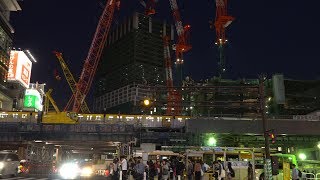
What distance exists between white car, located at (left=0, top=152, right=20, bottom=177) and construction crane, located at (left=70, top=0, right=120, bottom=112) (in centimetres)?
6047

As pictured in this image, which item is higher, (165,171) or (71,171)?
(165,171)

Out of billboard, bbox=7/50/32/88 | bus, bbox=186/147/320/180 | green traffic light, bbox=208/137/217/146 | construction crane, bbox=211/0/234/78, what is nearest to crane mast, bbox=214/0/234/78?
construction crane, bbox=211/0/234/78

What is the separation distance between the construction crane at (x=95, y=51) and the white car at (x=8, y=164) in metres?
60.5

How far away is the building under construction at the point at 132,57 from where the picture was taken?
573 feet

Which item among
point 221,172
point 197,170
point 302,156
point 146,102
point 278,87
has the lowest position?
point 221,172

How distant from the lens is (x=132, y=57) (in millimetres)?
183000

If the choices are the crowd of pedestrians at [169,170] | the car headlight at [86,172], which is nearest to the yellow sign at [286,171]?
the crowd of pedestrians at [169,170]

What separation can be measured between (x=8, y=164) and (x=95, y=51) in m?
→ 63.3

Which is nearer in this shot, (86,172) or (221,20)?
(86,172)

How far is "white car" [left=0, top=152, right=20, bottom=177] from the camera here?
80.1ft

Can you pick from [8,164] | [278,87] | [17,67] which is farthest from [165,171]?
[17,67]

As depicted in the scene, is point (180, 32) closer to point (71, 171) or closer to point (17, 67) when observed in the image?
point (17, 67)

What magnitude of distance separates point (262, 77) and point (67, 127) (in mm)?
38685

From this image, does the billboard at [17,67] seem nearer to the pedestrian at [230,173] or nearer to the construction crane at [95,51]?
the construction crane at [95,51]
